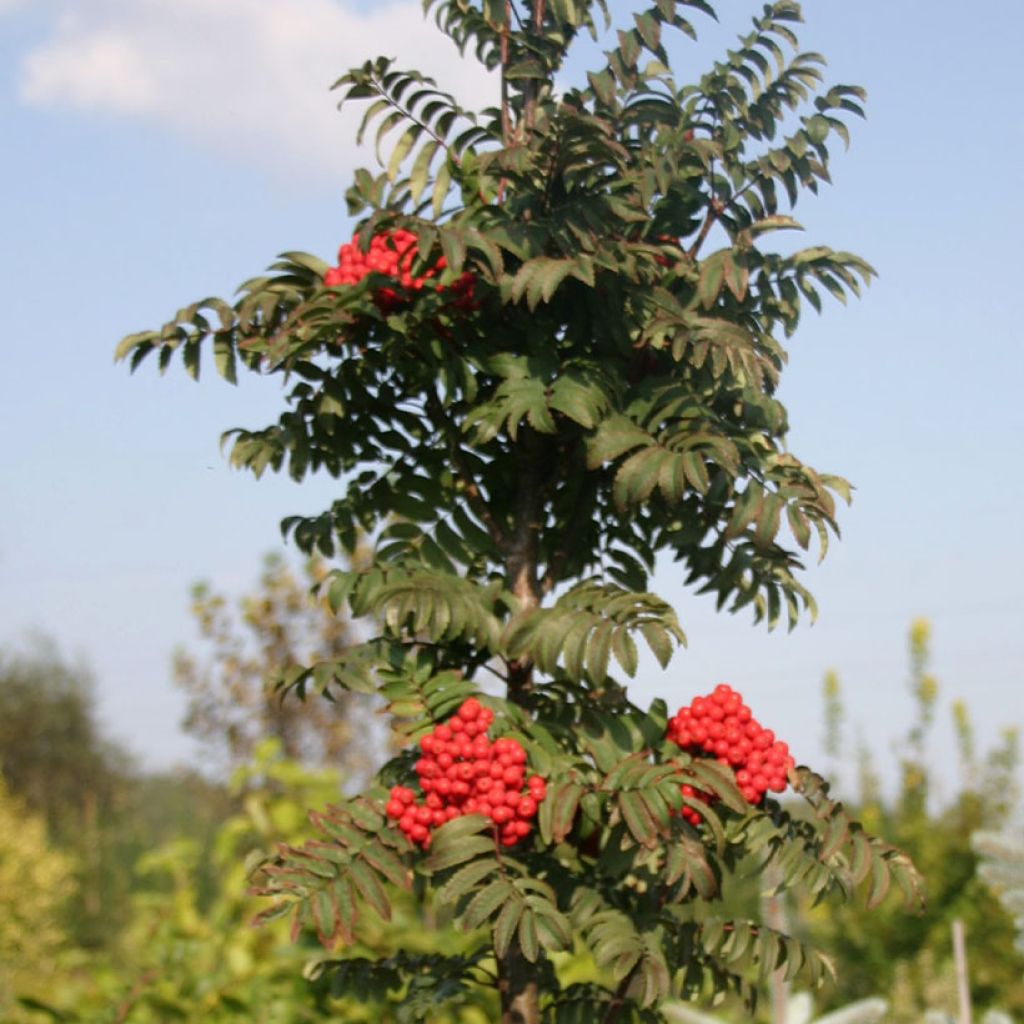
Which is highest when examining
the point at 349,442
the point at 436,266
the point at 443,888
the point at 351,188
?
the point at 351,188

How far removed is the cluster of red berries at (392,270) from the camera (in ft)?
9.62

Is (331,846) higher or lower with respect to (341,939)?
higher

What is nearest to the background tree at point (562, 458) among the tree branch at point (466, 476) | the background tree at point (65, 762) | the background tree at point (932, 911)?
the tree branch at point (466, 476)

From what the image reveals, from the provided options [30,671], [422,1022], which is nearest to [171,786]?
[30,671]

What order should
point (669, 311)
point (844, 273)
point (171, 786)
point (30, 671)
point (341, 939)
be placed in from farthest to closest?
point (171, 786)
point (30, 671)
point (844, 273)
point (669, 311)
point (341, 939)

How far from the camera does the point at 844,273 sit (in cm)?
308

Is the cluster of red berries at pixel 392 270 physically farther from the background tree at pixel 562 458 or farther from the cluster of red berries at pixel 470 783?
the cluster of red berries at pixel 470 783

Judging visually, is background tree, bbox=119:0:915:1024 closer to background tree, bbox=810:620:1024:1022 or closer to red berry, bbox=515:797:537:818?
red berry, bbox=515:797:537:818

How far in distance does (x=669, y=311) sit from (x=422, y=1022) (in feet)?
6.02

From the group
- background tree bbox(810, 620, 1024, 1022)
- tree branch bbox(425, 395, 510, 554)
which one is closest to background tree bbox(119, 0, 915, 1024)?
tree branch bbox(425, 395, 510, 554)

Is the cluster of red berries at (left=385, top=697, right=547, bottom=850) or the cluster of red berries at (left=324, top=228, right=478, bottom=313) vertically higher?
the cluster of red berries at (left=324, top=228, right=478, bottom=313)

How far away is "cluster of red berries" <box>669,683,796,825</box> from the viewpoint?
2855mm

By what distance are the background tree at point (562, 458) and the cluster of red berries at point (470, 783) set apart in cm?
3

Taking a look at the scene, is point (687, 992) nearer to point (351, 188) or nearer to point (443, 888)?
point (443, 888)
